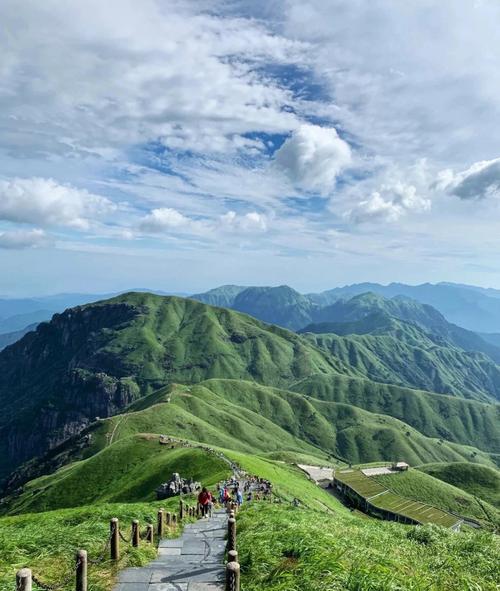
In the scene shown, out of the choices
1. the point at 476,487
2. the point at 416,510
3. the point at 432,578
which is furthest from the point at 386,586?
the point at 476,487

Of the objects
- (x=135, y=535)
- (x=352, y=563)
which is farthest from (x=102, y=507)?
(x=352, y=563)

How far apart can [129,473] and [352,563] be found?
85859 millimetres

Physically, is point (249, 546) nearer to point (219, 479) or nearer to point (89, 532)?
point (89, 532)

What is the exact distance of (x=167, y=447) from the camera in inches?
3999

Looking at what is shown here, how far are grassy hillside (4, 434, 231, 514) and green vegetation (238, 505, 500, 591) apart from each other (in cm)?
4797

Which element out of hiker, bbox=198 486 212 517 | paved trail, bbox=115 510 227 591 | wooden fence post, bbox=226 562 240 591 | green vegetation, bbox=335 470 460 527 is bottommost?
green vegetation, bbox=335 470 460 527

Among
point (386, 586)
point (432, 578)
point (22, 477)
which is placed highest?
point (386, 586)

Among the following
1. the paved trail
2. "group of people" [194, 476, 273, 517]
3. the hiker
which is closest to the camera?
the paved trail

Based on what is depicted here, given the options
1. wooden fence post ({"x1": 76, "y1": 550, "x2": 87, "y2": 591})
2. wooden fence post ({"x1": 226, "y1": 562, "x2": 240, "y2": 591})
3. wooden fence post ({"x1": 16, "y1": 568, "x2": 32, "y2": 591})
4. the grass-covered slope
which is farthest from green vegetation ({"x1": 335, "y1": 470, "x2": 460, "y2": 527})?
wooden fence post ({"x1": 16, "y1": 568, "x2": 32, "y2": 591})

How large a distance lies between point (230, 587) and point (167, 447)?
315 feet

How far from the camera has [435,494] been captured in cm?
12962

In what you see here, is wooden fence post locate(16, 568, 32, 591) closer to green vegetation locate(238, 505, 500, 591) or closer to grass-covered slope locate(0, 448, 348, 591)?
grass-covered slope locate(0, 448, 348, 591)

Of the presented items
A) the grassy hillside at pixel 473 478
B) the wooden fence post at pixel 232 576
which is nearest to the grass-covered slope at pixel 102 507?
the wooden fence post at pixel 232 576

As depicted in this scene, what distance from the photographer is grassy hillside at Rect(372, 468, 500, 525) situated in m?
123
